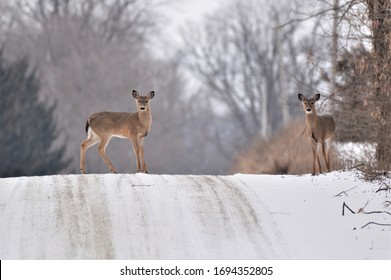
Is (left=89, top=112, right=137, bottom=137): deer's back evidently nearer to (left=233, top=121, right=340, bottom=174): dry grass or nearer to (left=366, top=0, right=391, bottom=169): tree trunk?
(left=366, top=0, right=391, bottom=169): tree trunk

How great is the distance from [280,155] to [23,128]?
16903mm

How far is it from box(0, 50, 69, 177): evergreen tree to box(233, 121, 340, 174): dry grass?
10258mm

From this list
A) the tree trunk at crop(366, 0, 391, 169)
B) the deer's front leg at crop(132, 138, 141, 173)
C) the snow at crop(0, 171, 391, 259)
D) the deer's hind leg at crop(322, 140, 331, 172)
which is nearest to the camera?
the snow at crop(0, 171, 391, 259)

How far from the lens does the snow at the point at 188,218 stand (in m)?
14.7

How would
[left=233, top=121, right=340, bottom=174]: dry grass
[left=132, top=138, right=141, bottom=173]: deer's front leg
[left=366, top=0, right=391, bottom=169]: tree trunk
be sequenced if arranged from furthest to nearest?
1. [left=233, top=121, right=340, bottom=174]: dry grass
2. [left=366, top=0, right=391, bottom=169]: tree trunk
3. [left=132, top=138, right=141, bottom=173]: deer's front leg

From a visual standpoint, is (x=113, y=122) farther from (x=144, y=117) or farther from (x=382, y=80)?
(x=382, y=80)

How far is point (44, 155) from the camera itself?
47062 millimetres

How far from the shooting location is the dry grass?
1271 inches

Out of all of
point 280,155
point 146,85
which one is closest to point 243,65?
point 146,85

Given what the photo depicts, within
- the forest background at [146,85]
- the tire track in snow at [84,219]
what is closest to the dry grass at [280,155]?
the forest background at [146,85]

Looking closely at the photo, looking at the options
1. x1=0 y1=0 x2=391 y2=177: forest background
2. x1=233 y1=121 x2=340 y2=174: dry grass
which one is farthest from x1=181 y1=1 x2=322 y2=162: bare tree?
x1=233 y1=121 x2=340 y2=174: dry grass

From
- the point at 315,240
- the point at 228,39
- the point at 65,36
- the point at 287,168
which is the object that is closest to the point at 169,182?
the point at 315,240

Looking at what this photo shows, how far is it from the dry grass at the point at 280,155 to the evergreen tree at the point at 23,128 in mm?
10258
